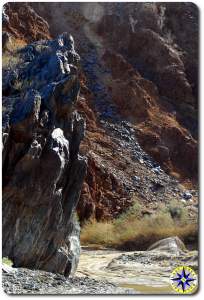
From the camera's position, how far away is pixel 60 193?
12.7 metres

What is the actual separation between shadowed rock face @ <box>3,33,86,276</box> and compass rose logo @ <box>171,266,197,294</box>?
149 inches

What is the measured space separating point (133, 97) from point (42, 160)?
22903 millimetres

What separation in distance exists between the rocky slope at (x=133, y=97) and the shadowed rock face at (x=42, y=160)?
45.4 feet

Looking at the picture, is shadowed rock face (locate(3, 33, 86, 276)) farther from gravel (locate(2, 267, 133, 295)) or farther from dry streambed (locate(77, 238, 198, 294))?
dry streambed (locate(77, 238, 198, 294))

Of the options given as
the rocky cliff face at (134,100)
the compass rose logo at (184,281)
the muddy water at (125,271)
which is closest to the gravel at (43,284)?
the compass rose logo at (184,281)

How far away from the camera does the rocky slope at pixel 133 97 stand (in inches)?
1210

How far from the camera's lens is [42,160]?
12023 mm

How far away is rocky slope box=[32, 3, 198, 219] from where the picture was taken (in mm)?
30734

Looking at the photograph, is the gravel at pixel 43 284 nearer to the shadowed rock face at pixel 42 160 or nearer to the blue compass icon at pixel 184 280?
the shadowed rock face at pixel 42 160

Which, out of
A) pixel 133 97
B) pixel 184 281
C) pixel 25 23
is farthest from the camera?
pixel 133 97

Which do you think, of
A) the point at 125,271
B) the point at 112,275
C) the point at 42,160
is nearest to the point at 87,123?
the point at 125,271

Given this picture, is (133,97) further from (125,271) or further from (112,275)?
(112,275)

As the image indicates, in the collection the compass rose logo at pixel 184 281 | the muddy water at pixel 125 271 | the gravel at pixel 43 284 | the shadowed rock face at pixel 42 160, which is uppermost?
the shadowed rock face at pixel 42 160

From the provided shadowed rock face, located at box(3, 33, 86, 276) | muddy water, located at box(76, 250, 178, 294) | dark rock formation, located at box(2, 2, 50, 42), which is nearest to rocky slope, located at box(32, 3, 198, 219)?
dark rock formation, located at box(2, 2, 50, 42)
